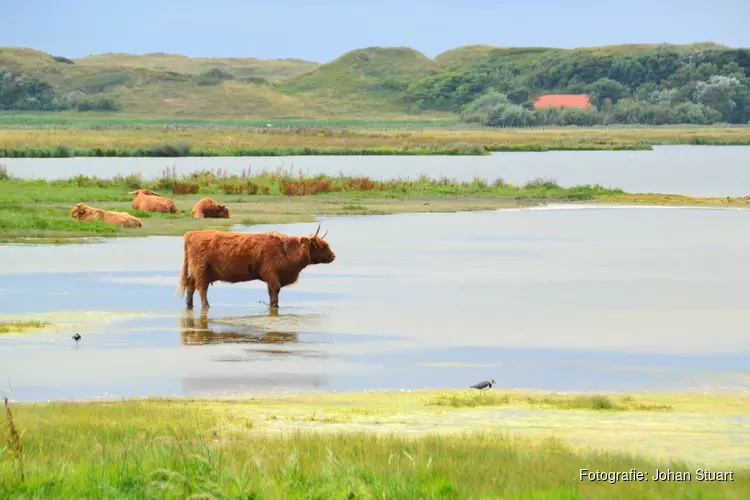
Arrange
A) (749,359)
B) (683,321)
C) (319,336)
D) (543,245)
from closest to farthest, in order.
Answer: (749,359) < (319,336) < (683,321) < (543,245)

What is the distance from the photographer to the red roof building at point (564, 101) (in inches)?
7077

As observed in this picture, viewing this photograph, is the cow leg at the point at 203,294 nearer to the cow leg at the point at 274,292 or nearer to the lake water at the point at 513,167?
the cow leg at the point at 274,292

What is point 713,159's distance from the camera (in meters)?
95.1

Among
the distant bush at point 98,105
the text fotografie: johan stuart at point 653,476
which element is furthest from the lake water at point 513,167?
the distant bush at point 98,105

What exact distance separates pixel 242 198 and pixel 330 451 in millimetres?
36120

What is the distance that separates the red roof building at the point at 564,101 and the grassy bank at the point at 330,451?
165000 millimetres

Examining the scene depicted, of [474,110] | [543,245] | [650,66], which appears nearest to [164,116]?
[474,110]

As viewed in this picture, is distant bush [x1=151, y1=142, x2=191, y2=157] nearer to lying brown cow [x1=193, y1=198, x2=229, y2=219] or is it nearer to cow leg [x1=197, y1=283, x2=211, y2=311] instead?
lying brown cow [x1=193, y1=198, x2=229, y2=219]

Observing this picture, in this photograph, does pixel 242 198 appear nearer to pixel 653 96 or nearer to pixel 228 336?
pixel 228 336

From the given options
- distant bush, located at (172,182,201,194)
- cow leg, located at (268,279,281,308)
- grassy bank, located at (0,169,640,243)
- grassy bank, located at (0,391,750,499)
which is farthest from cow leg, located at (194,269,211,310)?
distant bush, located at (172,182,201,194)

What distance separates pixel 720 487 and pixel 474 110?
171203 millimetres

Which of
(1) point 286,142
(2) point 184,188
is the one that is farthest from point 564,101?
(2) point 184,188

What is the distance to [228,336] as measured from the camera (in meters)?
18.4

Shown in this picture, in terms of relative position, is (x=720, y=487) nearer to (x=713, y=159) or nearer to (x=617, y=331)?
(x=617, y=331)
